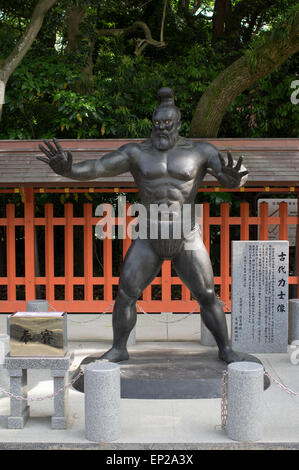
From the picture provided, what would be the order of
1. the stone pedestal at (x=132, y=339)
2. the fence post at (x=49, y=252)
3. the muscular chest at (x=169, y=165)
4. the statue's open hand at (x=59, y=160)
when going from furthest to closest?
1. the fence post at (x=49, y=252)
2. the stone pedestal at (x=132, y=339)
3. the muscular chest at (x=169, y=165)
4. the statue's open hand at (x=59, y=160)

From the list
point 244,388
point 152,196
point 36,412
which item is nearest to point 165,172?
point 152,196

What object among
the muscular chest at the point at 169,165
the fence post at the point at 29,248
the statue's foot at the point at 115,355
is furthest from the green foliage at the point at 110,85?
the statue's foot at the point at 115,355

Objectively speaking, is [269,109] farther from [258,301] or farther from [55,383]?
[55,383]

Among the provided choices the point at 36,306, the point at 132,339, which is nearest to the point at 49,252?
the point at 36,306

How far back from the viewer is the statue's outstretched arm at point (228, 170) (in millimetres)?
4906

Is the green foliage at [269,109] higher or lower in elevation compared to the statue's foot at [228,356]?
higher

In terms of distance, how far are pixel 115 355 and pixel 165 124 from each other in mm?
2335

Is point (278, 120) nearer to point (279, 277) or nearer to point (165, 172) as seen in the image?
point (279, 277)

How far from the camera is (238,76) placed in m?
9.62

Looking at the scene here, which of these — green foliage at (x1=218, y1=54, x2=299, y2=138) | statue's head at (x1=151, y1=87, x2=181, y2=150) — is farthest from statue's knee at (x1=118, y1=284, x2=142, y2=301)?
green foliage at (x1=218, y1=54, x2=299, y2=138)

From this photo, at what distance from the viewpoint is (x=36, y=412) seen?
4.74 m

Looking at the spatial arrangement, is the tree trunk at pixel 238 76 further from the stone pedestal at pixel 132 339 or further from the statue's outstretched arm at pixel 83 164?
the statue's outstretched arm at pixel 83 164

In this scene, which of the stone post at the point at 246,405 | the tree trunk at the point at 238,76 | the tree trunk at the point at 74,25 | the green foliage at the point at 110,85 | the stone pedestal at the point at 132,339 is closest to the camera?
the stone post at the point at 246,405

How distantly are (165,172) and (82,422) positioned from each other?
2359 millimetres
